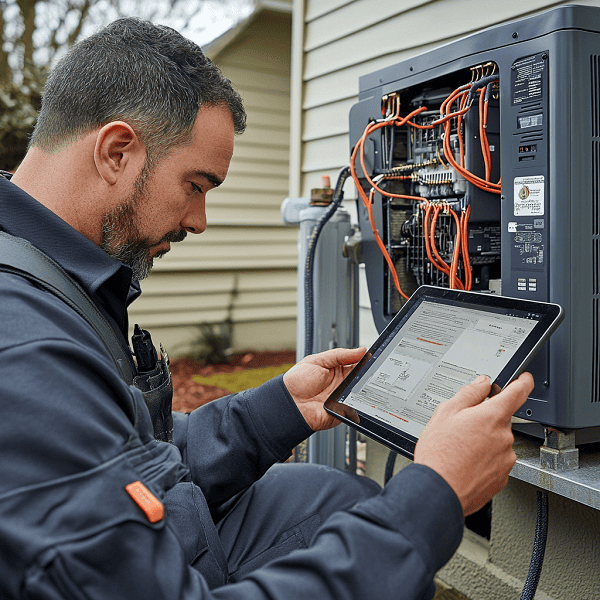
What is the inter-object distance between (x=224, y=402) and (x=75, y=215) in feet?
1.97

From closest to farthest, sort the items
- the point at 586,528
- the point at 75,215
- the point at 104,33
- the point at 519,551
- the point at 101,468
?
the point at 101,468
the point at 75,215
the point at 104,33
the point at 586,528
the point at 519,551

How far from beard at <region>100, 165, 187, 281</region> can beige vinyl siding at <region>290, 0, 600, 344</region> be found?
55.8 inches

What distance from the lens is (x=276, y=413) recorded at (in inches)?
54.0

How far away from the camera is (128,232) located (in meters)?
1.25

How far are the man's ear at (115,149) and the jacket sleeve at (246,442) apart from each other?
613 millimetres

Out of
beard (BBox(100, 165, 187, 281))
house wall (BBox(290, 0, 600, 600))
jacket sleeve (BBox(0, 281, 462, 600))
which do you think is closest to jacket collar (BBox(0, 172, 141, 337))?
beard (BBox(100, 165, 187, 281))

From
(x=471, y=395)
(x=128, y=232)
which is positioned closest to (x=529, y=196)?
(x=471, y=395)

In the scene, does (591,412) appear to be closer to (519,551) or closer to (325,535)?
(325,535)

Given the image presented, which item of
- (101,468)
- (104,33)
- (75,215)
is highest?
(104,33)

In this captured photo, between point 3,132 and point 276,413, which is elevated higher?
point 3,132

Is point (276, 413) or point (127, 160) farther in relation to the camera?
point (276, 413)

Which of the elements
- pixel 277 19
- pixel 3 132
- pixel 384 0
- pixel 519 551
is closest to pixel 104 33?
pixel 384 0

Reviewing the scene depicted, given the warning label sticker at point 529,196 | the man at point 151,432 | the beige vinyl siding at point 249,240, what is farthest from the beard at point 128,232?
the beige vinyl siding at point 249,240

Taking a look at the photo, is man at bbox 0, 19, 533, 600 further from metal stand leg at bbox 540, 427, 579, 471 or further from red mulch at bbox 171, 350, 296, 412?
red mulch at bbox 171, 350, 296, 412
